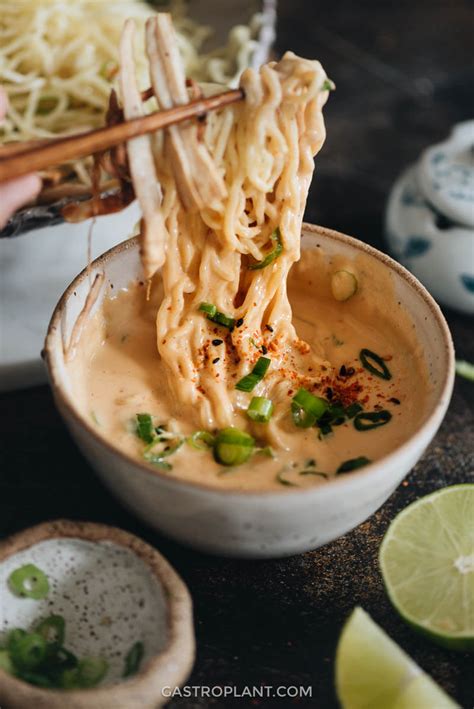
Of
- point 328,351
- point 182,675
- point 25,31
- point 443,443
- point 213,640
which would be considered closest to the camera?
point 182,675

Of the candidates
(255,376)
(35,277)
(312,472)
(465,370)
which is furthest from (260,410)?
(465,370)

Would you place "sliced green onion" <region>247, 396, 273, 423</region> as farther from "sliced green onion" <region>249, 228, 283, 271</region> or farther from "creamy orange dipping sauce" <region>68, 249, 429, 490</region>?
"sliced green onion" <region>249, 228, 283, 271</region>

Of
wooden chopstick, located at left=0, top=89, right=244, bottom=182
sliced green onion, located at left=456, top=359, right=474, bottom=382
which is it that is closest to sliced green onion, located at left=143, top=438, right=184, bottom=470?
wooden chopstick, located at left=0, top=89, right=244, bottom=182

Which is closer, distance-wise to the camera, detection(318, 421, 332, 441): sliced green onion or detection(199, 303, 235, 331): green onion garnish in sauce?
detection(318, 421, 332, 441): sliced green onion

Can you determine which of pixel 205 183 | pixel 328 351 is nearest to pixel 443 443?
pixel 328 351

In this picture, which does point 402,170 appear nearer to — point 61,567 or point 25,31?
point 25,31
